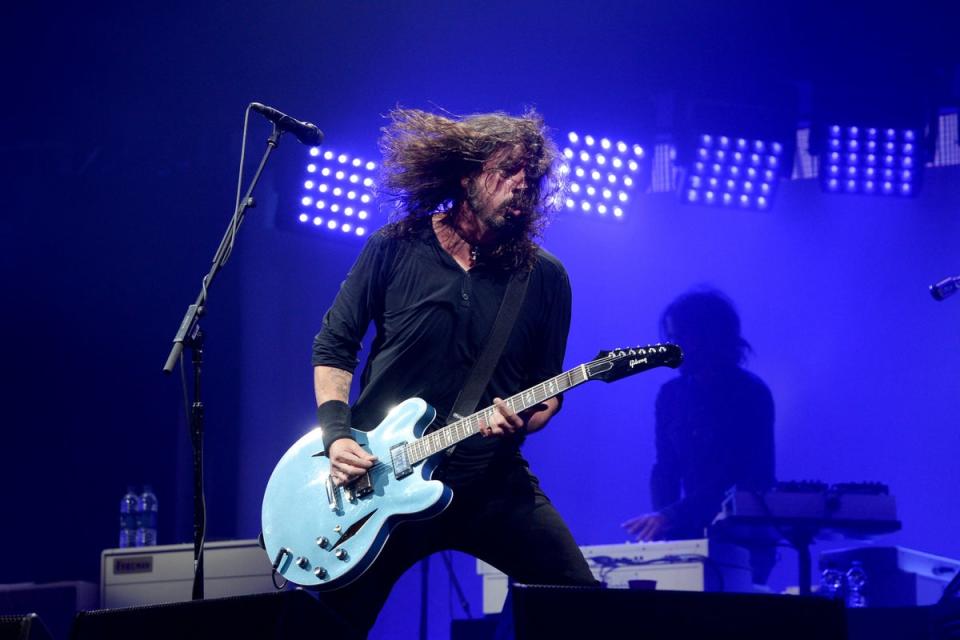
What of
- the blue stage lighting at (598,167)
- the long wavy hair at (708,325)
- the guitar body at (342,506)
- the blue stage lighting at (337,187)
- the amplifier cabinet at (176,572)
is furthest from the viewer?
the long wavy hair at (708,325)

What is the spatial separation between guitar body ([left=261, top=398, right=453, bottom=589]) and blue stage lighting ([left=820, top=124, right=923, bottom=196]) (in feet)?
17.6

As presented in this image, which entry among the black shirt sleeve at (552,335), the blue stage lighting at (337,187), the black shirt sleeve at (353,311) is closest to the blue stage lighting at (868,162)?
the blue stage lighting at (337,187)

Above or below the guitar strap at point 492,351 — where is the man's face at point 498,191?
above

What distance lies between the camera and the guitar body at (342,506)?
130 inches

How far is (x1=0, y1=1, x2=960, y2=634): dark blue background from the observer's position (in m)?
7.32

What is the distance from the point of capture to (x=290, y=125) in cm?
426

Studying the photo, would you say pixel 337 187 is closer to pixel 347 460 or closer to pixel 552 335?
pixel 552 335

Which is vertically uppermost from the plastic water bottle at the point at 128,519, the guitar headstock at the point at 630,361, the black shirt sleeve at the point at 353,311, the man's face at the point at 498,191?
the man's face at the point at 498,191

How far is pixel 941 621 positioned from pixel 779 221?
420cm

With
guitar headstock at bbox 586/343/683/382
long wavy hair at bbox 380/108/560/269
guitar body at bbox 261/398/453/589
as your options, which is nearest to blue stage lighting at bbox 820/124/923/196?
long wavy hair at bbox 380/108/560/269

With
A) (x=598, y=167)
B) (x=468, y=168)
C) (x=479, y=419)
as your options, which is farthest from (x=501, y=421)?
(x=598, y=167)

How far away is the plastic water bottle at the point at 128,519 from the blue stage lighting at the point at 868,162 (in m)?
5.36

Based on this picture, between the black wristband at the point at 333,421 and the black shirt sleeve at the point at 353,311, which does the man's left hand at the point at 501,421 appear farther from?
the black shirt sleeve at the point at 353,311

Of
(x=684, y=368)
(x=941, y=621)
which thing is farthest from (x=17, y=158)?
(x=941, y=621)
